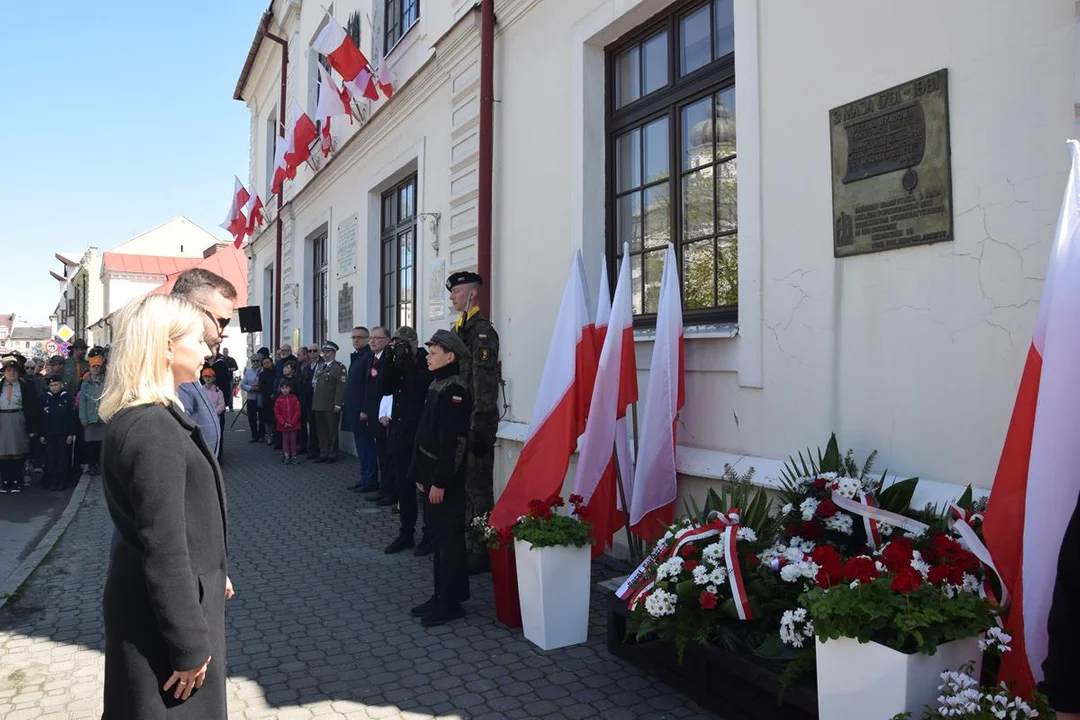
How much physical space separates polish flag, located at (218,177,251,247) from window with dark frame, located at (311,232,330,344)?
431 centimetres

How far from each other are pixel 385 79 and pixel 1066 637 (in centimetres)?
1023

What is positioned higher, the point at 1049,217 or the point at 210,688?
the point at 1049,217

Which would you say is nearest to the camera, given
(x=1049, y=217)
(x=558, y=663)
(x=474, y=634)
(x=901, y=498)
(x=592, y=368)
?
(x=1049, y=217)

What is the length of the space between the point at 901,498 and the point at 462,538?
2.41 m

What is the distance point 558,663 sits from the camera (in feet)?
12.8

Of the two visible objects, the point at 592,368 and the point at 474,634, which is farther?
the point at 592,368

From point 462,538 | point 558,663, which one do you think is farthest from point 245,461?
point 558,663

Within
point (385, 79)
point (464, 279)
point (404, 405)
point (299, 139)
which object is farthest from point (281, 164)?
point (404, 405)

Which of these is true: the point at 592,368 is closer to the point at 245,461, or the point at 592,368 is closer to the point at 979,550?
the point at 979,550

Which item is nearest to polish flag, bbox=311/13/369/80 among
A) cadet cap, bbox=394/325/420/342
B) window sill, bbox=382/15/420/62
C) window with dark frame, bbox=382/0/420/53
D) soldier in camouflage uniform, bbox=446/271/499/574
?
window sill, bbox=382/15/420/62

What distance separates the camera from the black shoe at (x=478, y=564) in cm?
567

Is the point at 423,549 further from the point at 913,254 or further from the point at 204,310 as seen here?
the point at 913,254

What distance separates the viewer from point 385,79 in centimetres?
1038

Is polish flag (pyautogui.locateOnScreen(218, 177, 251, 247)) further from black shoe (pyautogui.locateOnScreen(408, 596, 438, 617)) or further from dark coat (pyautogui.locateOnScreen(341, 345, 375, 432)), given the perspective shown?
black shoe (pyautogui.locateOnScreen(408, 596, 438, 617))
